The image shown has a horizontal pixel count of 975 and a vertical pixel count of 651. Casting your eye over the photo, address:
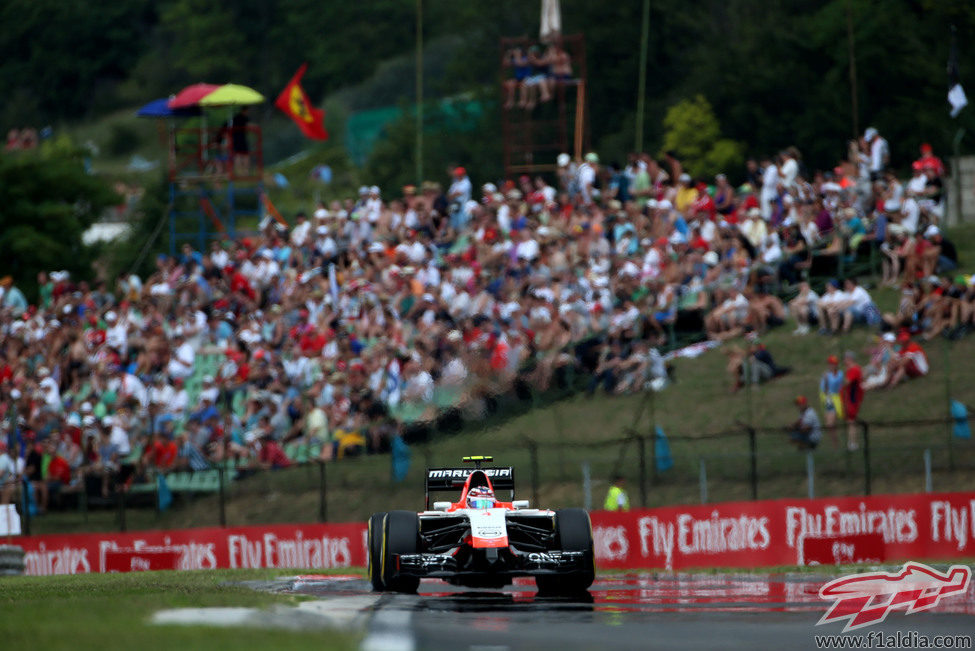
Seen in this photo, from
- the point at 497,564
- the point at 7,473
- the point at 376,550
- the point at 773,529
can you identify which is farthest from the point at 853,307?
the point at 7,473

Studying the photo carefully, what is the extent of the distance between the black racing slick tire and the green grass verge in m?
0.89

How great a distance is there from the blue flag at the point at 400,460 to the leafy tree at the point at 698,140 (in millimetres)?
29522

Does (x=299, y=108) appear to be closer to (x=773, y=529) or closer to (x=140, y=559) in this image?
(x=140, y=559)

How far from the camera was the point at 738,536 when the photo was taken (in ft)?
69.5

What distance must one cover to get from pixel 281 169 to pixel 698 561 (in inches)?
2129

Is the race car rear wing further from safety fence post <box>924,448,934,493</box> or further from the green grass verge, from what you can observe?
safety fence post <box>924,448,934,493</box>

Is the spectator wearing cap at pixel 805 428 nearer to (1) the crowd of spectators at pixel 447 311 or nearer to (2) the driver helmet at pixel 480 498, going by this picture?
(1) the crowd of spectators at pixel 447 311

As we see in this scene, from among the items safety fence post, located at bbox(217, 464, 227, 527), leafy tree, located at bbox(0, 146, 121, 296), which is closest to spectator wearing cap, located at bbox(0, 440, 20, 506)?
safety fence post, located at bbox(217, 464, 227, 527)

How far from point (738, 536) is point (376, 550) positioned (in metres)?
7.42

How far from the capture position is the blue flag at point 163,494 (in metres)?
27.3

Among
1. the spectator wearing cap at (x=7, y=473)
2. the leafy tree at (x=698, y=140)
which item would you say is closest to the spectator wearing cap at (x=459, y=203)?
the spectator wearing cap at (x=7, y=473)

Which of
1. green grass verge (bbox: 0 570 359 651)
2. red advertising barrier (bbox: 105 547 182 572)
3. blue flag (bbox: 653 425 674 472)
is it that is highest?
blue flag (bbox: 653 425 674 472)

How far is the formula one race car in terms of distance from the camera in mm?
14359

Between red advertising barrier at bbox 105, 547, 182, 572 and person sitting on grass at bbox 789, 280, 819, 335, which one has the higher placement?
person sitting on grass at bbox 789, 280, 819, 335
